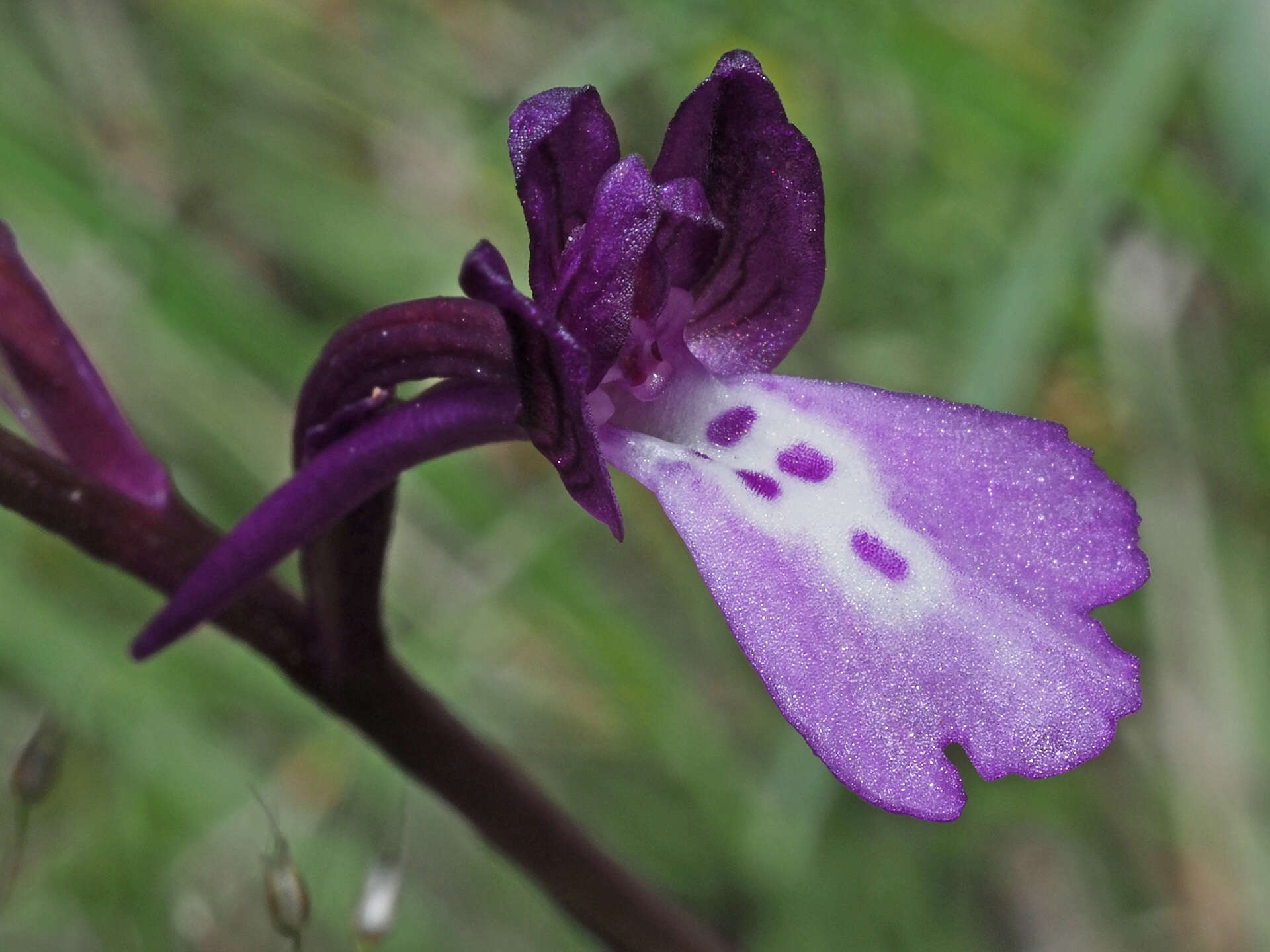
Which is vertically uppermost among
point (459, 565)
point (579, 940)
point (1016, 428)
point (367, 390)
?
point (1016, 428)

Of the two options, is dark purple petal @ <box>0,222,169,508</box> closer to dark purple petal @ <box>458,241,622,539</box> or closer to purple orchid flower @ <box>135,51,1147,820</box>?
purple orchid flower @ <box>135,51,1147,820</box>

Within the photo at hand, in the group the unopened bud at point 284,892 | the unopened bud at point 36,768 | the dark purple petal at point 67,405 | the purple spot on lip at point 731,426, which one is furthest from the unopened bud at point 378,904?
the purple spot on lip at point 731,426

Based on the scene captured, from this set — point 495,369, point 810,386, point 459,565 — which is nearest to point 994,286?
point 459,565

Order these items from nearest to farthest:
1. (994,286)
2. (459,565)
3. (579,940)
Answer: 1. (994,286)
2. (579,940)
3. (459,565)

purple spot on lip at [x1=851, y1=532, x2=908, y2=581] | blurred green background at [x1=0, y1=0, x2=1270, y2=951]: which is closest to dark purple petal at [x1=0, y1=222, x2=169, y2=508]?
purple spot on lip at [x1=851, y1=532, x2=908, y2=581]

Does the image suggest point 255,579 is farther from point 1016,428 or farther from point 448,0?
point 448,0

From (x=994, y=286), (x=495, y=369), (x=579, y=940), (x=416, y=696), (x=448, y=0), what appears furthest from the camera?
(x=448, y=0)

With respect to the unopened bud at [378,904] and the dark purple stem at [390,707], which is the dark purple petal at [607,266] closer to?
the dark purple stem at [390,707]
